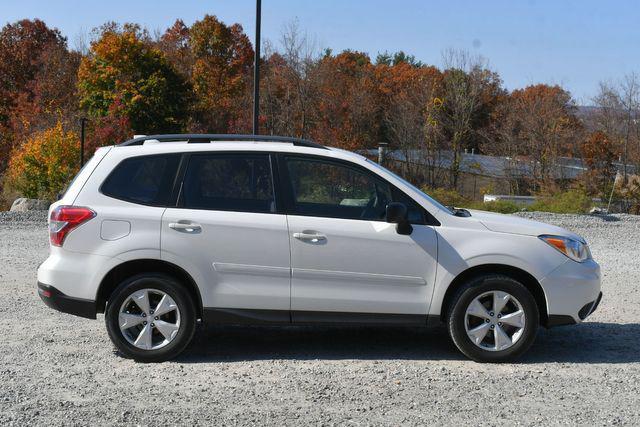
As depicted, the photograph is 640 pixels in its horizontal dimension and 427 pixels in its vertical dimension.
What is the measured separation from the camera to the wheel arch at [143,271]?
21.6 feet

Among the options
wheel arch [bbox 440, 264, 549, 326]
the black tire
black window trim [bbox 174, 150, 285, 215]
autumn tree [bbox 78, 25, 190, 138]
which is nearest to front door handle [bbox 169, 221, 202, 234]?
black window trim [bbox 174, 150, 285, 215]

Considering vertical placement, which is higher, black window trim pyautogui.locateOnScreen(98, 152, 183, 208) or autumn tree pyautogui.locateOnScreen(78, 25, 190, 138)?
autumn tree pyautogui.locateOnScreen(78, 25, 190, 138)

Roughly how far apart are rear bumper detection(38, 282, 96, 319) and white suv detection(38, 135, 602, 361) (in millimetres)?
11

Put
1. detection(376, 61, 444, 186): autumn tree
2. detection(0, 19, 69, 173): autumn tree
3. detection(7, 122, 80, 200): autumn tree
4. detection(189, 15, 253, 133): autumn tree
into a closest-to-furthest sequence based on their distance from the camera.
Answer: detection(7, 122, 80, 200): autumn tree → detection(376, 61, 444, 186): autumn tree → detection(0, 19, 69, 173): autumn tree → detection(189, 15, 253, 133): autumn tree

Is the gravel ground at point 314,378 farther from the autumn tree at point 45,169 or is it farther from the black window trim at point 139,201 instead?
the autumn tree at point 45,169

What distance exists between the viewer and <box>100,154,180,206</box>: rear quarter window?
6641 millimetres

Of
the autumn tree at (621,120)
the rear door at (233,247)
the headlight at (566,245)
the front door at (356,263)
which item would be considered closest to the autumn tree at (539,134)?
the autumn tree at (621,120)

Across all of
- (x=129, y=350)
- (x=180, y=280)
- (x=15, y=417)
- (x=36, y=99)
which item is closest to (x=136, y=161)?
(x=180, y=280)

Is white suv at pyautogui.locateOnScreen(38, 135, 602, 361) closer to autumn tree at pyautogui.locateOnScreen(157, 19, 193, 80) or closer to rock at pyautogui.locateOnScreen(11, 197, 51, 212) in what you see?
rock at pyautogui.locateOnScreen(11, 197, 51, 212)

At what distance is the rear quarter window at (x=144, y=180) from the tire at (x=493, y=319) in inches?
99.0

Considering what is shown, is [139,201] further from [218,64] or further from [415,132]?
[218,64]

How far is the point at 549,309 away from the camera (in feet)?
21.8

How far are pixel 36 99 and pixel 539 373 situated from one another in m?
44.7

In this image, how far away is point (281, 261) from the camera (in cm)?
654
